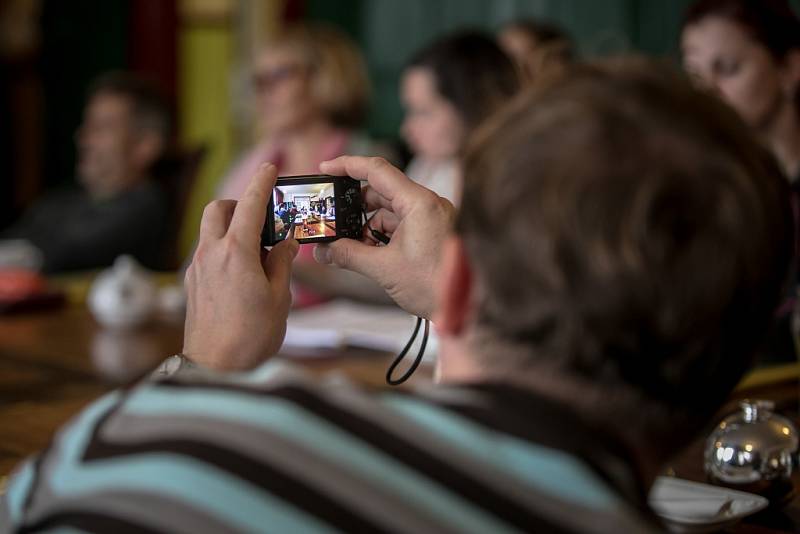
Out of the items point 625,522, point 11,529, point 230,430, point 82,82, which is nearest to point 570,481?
point 625,522

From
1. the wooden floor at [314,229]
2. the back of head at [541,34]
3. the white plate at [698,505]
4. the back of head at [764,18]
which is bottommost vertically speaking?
the white plate at [698,505]

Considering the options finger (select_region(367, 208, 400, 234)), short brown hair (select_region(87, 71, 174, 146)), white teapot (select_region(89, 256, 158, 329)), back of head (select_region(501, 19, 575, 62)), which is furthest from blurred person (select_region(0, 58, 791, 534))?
short brown hair (select_region(87, 71, 174, 146))

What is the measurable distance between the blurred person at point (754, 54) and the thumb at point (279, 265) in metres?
1.60

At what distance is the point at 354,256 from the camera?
1.07 meters

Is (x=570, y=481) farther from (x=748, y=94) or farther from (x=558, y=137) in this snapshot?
(x=748, y=94)

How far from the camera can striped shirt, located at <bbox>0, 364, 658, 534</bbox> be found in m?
0.56

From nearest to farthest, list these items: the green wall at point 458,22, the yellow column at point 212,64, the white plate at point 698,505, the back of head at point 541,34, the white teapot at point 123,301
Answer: the white plate at point 698,505, the white teapot at point 123,301, the back of head at point 541,34, the green wall at point 458,22, the yellow column at point 212,64

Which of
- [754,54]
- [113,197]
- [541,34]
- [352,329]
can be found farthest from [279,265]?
[113,197]

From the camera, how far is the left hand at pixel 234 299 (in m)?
0.83

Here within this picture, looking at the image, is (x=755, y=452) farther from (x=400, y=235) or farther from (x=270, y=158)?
(x=270, y=158)

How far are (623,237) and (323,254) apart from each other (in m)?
0.56

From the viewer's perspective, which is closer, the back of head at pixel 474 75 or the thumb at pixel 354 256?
the thumb at pixel 354 256

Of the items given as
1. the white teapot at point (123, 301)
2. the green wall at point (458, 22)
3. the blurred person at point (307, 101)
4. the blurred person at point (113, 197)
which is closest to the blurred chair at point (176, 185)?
the blurred person at point (113, 197)

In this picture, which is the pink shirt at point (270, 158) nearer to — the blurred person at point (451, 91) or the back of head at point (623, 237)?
the blurred person at point (451, 91)
